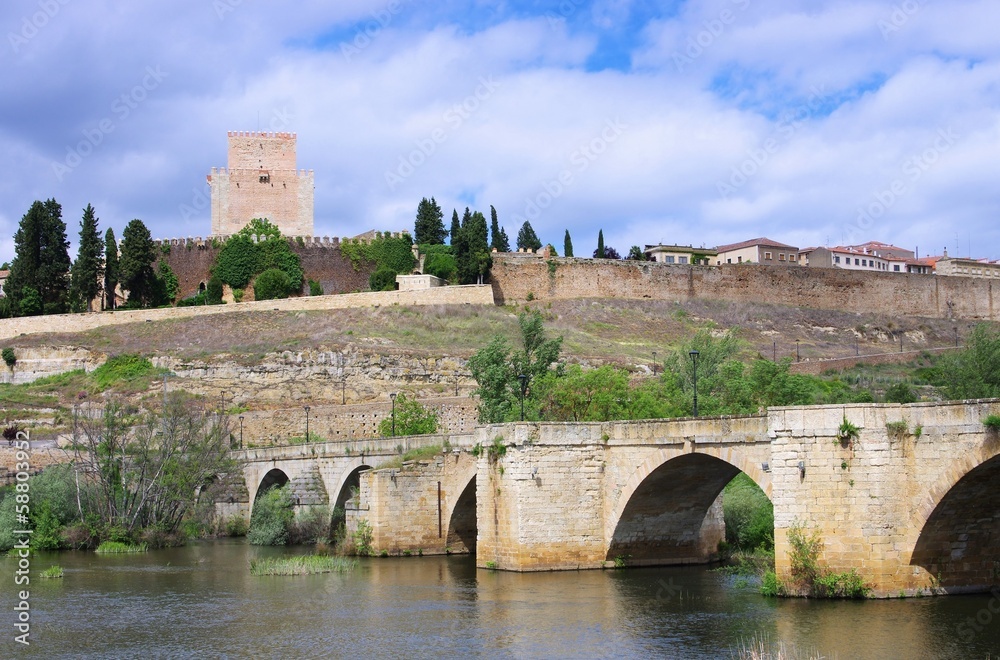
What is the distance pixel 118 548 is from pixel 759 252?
208 feet

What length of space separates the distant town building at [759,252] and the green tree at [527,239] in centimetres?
1435

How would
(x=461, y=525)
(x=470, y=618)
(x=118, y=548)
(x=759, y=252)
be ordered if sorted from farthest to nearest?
1. (x=759, y=252)
2. (x=118, y=548)
3. (x=461, y=525)
4. (x=470, y=618)

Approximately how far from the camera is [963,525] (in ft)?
72.5

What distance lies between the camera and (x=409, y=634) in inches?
902

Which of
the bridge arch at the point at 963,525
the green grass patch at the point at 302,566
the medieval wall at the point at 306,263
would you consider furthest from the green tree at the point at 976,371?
the medieval wall at the point at 306,263

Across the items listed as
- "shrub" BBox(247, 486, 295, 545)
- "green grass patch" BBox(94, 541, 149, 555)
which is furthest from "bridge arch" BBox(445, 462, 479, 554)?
"green grass patch" BBox(94, 541, 149, 555)

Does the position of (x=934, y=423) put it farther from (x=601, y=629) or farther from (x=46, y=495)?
(x=46, y=495)

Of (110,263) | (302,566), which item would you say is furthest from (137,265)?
(302,566)

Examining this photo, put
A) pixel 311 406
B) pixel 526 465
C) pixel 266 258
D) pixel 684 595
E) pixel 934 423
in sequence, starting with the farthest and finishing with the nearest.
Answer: pixel 266 258
pixel 311 406
pixel 526 465
pixel 684 595
pixel 934 423

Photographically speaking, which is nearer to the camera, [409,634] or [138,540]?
[409,634]

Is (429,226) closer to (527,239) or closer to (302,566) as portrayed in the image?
(527,239)

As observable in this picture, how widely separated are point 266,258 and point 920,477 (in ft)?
198

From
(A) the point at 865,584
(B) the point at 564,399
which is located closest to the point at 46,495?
(B) the point at 564,399

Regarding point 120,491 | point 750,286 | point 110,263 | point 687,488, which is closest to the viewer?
point 687,488
